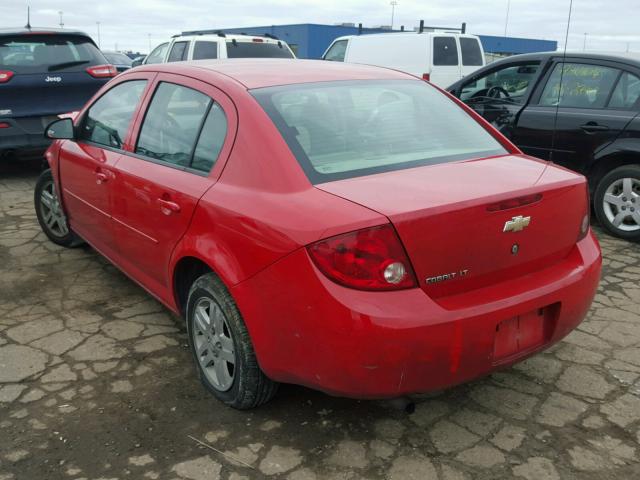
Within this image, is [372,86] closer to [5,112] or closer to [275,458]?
[275,458]

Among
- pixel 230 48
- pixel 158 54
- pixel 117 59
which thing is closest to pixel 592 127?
pixel 230 48

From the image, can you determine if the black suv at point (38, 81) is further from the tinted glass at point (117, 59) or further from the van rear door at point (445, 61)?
the tinted glass at point (117, 59)

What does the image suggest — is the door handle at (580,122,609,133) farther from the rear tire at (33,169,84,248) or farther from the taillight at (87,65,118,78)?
the taillight at (87,65,118,78)

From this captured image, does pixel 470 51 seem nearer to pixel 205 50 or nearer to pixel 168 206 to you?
pixel 205 50

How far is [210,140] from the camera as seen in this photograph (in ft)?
9.71

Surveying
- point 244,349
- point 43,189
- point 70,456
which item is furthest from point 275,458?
point 43,189

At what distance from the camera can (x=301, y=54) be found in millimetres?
39656

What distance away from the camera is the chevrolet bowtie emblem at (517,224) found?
2441mm

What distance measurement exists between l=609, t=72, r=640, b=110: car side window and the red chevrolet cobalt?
270 cm

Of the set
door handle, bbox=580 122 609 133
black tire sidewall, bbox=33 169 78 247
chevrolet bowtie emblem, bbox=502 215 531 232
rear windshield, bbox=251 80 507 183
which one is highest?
rear windshield, bbox=251 80 507 183

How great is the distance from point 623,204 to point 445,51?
8.64 m

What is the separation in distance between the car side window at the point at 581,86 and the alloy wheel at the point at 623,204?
0.74 meters

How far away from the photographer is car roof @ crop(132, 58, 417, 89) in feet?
10.1

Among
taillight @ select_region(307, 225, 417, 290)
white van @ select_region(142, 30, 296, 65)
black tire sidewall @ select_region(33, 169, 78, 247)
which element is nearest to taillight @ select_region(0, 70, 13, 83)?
black tire sidewall @ select_region(33, 169, 78, 247)
